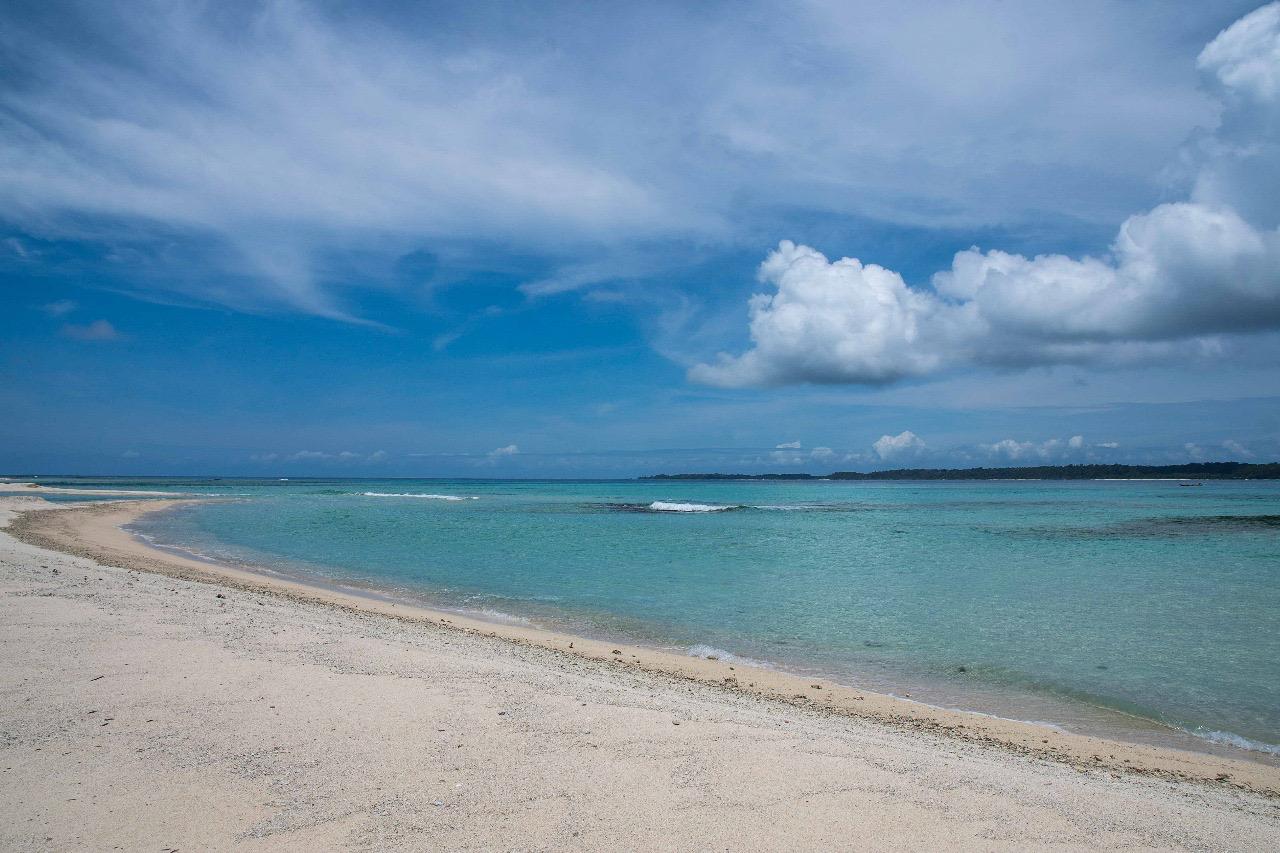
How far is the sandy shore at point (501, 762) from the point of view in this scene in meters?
4.07

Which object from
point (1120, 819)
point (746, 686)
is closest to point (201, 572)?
point (746, 686)

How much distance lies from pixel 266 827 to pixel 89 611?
289 inches

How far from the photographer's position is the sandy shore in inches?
160

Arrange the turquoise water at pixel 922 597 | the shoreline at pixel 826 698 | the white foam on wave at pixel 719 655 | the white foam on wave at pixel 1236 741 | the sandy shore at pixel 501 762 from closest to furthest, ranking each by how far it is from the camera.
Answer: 1. the sandy shore at pixel 501 762
2. the shoreline at pixel 826 698
3. the white foam on wave at pixel 1236 741
4. the turquoise water at pixel 922 597
5. the white foam on wave at pixel 719 655

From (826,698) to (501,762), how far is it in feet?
16.3

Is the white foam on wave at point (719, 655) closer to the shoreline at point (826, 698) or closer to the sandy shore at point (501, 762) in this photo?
the shoreline at point (826, 698)

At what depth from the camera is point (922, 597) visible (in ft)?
50.8

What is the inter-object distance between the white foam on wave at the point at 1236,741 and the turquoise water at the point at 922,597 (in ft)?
0.09

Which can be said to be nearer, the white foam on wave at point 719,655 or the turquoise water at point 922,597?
the turquoise water at point 922,597

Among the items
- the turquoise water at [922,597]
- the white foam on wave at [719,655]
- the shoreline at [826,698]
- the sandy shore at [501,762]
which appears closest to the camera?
the sandy shore at [501,762]

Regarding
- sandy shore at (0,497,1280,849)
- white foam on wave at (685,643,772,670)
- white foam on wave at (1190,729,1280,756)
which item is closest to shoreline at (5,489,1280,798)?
sandy shore at (0,497,1280,849)

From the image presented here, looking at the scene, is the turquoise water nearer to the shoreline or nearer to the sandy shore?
the shoreline

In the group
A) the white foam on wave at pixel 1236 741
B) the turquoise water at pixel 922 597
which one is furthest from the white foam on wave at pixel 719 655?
the white foam on wave at pixel 1236 741

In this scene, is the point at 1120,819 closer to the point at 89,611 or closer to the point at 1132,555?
the point at 89,611
